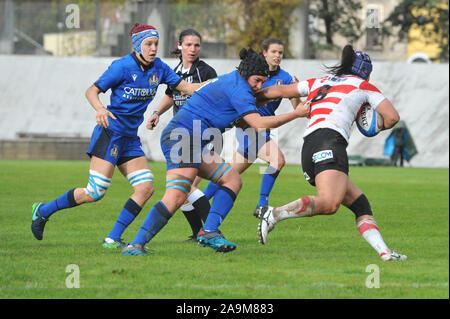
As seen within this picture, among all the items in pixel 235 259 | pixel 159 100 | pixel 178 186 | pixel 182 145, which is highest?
pixel 182 145

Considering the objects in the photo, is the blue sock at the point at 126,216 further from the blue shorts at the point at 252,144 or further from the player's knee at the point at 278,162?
the player's knee at the point at 278,162

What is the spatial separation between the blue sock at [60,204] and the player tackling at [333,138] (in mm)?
2101

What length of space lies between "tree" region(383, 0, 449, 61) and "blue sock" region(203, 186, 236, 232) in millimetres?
26617

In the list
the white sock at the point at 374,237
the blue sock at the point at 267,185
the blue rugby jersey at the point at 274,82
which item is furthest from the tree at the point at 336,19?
the white sock at the point at 374,237

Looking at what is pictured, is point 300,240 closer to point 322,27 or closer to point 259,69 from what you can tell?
point 259,69

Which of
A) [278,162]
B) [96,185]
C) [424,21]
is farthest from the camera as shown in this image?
[424,21]

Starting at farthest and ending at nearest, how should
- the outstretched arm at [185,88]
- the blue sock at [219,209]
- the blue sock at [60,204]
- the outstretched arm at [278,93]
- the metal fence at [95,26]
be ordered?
1. the metal fence at [95,26]
2. the outstretched arm at [185,88]
3. the blue sock at [60,204]
4. the blue sock at [219,209]
5. the outstretched arm at [278,93]

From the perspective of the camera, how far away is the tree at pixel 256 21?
2977 cm

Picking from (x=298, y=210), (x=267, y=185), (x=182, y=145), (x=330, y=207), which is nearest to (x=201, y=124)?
(x=182, y=145)

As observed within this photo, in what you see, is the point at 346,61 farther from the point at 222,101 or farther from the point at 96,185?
the point at 96,185

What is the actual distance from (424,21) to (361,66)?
91.5 feet

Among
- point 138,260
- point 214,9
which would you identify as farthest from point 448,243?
point 214,9

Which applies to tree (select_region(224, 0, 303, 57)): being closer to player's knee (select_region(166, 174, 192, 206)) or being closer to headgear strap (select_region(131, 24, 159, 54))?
headgear strap (select_region(131, 24, 159, 54))

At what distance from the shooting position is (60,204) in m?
8.84
